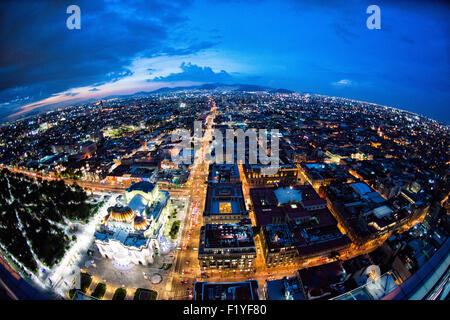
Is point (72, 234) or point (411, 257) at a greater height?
point (411, 257)

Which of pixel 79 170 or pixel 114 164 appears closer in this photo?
pixel 79 170

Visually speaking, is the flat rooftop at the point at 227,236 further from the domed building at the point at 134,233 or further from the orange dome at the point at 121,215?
the orange dome at the point at 121,215

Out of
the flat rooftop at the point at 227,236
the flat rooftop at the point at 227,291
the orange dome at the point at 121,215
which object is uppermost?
the orange dome at the point at 121,215

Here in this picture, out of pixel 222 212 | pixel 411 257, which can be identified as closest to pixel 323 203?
pixel 411 257

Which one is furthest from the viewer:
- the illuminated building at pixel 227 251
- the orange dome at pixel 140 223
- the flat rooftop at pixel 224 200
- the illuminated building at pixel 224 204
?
the flat rooftop at pixel 224 200

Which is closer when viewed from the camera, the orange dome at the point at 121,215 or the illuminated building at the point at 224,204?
the orange dome at the point at 121,215

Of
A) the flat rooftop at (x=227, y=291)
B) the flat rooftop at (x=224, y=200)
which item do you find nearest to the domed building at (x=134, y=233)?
the flat rooftop at (x=224, y=200)

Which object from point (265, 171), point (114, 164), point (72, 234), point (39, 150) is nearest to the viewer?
point (72, 234)
